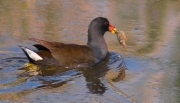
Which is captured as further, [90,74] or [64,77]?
[90,74]

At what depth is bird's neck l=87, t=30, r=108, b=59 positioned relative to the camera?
861 cm

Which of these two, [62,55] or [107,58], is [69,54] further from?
[107,58]

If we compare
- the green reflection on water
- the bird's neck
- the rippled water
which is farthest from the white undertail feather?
the green reflection on water

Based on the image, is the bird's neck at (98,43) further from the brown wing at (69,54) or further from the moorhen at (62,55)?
the brown wing at (69,54)

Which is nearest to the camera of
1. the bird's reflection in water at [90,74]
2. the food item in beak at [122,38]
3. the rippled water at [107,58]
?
the rippled water at [107,58]

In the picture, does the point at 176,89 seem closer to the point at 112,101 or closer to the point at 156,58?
the point at 112,101

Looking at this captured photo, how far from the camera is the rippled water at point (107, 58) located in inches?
262

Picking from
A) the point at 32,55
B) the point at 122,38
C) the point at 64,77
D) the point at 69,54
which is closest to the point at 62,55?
the point at 69,54

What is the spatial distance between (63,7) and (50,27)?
2.05m

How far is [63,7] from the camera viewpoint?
40.9ft

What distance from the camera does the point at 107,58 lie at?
28.6 feet

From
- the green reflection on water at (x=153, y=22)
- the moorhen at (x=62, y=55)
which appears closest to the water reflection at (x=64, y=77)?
the moorhen at (x=62, y=55)

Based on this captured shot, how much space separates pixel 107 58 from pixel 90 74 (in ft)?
3.33

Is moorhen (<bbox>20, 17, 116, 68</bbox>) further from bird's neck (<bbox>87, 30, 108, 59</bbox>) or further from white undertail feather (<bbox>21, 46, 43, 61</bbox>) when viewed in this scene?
bird's neck (<bbox>87, 30, 108, 59</bbox>)
